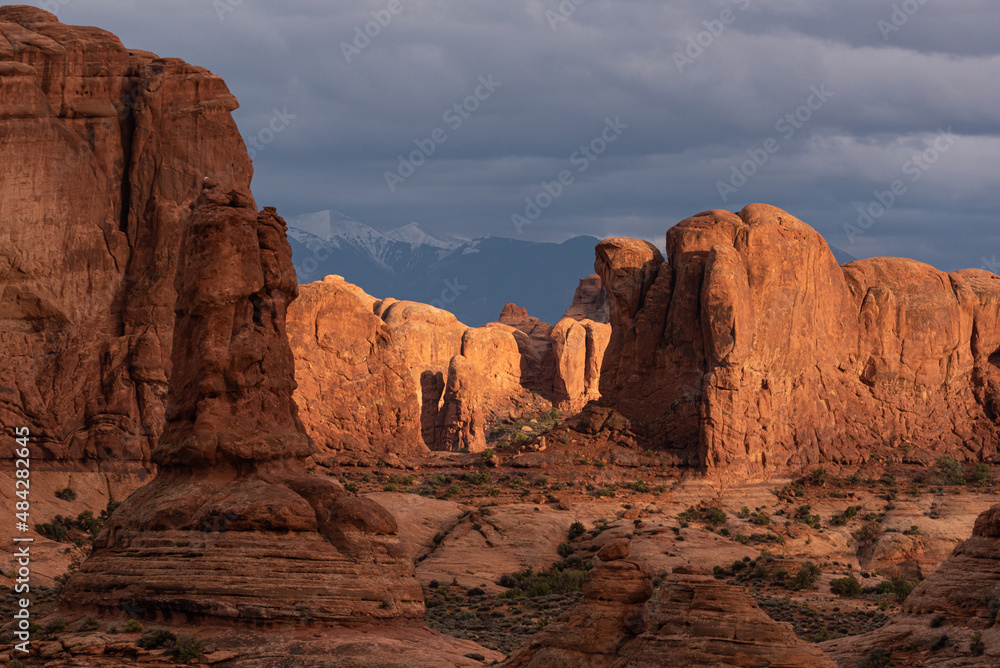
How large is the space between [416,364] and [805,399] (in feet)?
156

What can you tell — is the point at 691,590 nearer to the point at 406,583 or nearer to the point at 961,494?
the point at 406,583

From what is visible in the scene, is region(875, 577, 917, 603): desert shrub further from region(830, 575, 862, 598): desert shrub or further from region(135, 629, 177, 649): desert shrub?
region(135, 629, 177, 649): desert shrub

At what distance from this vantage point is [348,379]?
74.4 m

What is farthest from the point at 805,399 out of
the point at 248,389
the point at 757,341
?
the point at 248,389

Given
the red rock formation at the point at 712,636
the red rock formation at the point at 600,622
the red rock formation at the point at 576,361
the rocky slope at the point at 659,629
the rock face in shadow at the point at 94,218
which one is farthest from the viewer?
the red rock formation at the point at 576,361

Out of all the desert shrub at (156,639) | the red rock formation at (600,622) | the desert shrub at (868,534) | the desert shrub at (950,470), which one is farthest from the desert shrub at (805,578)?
the desert shrub at (156,639)

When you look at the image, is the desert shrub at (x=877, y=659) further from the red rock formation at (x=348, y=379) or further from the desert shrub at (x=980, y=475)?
the red rock formation at (x=348, y=379)

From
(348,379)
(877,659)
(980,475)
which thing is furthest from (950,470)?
(877,659)

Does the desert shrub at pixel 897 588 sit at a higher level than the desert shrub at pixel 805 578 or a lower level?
lower

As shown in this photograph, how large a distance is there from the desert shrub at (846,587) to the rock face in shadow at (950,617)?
48.6 ft

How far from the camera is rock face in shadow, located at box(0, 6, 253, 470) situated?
189ft

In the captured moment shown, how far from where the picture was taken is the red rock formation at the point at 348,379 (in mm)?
72562

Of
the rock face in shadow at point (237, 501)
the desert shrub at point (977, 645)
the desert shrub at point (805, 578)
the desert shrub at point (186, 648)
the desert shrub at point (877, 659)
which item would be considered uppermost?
the rock face in shadow at point (237, 501)

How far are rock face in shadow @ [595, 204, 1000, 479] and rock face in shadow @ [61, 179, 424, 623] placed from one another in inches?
1574
